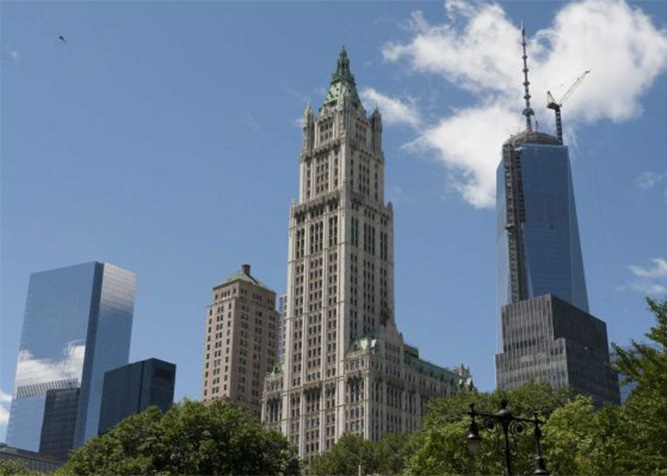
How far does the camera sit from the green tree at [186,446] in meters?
97.4

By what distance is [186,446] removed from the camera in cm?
9875

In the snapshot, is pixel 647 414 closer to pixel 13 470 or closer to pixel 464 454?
pixel 464 454

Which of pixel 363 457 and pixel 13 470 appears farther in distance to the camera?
pixel 363 457

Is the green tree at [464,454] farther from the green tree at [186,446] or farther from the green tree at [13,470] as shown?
the green tree at [13,470]

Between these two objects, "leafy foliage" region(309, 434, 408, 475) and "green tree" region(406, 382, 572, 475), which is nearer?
"green tree" region(406, 382, 572, 475)

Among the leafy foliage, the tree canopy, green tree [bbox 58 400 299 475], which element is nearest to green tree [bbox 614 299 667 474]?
the tree canopy

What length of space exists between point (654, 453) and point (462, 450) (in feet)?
86.3

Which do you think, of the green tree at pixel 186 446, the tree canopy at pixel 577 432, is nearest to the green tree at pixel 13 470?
the green tree at pixel 186 446

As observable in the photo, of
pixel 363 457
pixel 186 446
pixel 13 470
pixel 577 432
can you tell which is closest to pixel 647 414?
pixel 577 432

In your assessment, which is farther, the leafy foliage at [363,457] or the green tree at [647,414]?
the leafy foliage at [363,457]

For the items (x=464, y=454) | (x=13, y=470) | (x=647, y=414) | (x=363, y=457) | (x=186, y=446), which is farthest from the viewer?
(x=363, y=457)

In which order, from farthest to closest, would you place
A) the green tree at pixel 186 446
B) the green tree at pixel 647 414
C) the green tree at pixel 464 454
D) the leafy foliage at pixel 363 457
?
the leafy foliage at pixel 363 457
the green tree at pixel 186 446
the green tree at pixel 464 454
the green tree at pixel 647 414

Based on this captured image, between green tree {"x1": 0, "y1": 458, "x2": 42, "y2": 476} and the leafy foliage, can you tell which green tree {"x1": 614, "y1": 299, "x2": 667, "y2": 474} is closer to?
green tree {"x1": 0, "y1": 458, "x2": 42, "y2": 476}

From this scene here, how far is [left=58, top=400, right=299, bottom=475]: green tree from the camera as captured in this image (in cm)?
9738
